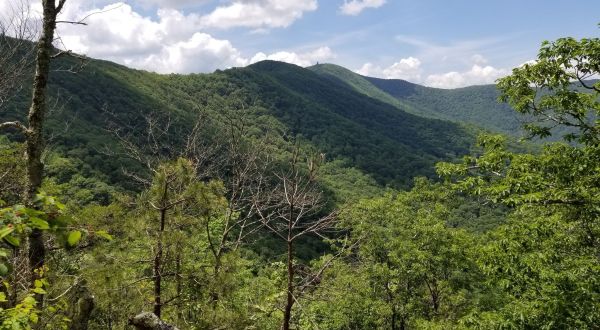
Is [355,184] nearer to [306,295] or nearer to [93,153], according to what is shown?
[93,153]

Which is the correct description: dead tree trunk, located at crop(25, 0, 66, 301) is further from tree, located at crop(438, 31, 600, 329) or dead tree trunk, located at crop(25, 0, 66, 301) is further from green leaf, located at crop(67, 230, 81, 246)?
tree, located at crop(438, 31, 600, 329)

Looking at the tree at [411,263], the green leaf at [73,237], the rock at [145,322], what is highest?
the green leaf at [73,237]

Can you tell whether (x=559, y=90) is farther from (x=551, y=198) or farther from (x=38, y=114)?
(x=38, y=114)

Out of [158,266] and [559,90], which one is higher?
[559,90]

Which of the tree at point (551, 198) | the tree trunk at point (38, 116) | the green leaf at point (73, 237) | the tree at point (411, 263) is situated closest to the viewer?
the green leaf at point (73, 237)

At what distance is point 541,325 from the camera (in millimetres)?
9891

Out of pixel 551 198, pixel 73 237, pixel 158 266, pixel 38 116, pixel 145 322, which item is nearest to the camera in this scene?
pixel 73 237

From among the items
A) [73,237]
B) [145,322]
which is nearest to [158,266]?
[145,322]

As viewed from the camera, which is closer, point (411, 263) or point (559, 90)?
point (559, 90)

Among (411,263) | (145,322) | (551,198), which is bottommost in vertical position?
(411,263)

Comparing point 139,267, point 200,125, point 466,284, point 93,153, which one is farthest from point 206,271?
point 93,153

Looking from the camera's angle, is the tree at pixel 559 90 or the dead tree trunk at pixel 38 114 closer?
the dead tree trunk at pixel 38 114

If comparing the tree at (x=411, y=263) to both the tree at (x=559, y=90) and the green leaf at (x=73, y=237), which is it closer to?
the tree at (x=559, y=90)

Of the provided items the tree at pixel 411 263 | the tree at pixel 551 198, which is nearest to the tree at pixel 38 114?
the tree at pixel 551 198
